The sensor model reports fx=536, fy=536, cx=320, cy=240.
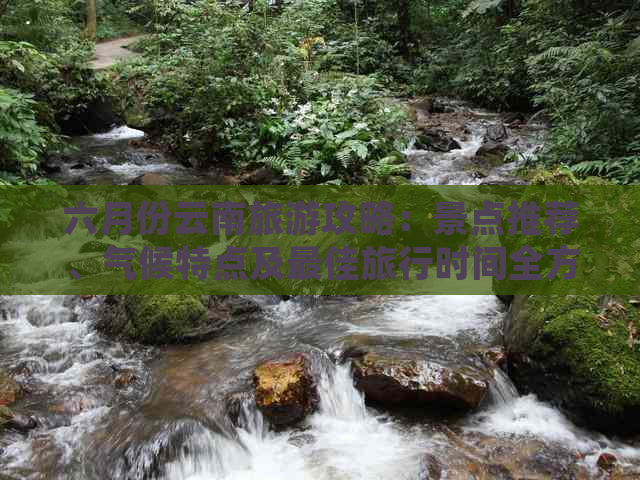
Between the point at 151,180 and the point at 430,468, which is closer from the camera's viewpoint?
the point at 430,468

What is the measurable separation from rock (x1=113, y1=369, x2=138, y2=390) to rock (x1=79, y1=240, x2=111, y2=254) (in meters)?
2.87

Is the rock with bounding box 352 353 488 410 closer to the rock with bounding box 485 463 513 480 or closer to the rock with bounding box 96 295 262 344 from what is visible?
the rock with bounding box 485 463 513 480

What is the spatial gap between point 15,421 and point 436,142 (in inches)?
375

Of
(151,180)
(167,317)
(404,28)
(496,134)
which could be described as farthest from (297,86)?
(404,28)

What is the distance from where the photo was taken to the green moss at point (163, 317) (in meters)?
5.59

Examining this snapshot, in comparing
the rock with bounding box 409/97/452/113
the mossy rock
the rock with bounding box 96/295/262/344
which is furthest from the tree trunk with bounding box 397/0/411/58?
the mossy rock

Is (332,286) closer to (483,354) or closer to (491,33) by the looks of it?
(483,354)

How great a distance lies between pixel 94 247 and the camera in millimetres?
7527

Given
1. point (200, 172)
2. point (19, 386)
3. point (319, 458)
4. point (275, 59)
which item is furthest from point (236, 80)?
point (319, 458)

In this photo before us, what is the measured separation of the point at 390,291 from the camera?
21.5ft

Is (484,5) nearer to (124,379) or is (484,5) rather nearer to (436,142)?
(436,142)

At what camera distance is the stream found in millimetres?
3994

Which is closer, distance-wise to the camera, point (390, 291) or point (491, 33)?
point (390, 291)

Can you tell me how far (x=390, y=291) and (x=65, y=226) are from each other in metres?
5.21
